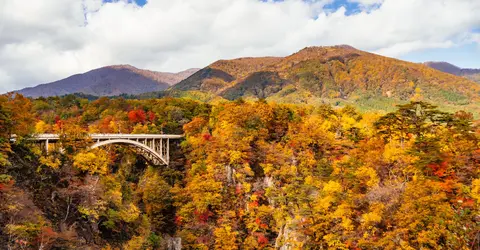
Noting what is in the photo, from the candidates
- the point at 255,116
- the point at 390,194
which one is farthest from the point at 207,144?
the point at 390,194

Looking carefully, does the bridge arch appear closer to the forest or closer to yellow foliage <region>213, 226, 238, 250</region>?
the forest

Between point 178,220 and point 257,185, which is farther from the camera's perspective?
point 257,185

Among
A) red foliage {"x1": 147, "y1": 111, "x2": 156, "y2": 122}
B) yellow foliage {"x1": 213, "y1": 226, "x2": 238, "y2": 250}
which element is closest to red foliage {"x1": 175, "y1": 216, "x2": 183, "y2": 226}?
yellow foliage {"x1": 213, "y1": 226, "x2": 238, "y2": 250}

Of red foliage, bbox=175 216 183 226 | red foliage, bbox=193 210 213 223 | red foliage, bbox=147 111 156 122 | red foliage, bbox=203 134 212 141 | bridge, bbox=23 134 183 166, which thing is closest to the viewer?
bridge, bbox=23 134 183 166

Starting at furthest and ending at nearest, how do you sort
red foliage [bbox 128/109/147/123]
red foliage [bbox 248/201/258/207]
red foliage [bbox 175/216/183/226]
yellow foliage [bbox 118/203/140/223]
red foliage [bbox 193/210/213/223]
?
red foliage [bbox 128/109/147/123], red foliage [bbox 175/216/183/226], red foliage [bbox 248/201/258/207], red foliage [bbox 193/210/213/223], yellow foliage [bbox 118/203/140/223]

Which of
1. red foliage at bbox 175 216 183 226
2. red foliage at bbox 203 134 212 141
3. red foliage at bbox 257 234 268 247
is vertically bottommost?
red foliage at bbox 257 234 268 247

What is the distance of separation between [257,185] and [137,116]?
→ 28.9m

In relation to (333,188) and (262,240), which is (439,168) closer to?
(333,188)

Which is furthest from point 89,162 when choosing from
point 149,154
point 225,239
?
point 149,154

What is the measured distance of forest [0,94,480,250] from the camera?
1021 inches

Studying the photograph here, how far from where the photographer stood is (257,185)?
42812mm

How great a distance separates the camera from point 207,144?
46344 millimetres

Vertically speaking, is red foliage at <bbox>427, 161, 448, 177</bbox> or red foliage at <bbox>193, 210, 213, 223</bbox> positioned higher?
red foliage at <bbox>427, 161, 448, 177</bbox>

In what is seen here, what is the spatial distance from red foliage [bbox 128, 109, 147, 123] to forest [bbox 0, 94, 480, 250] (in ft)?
13.3
